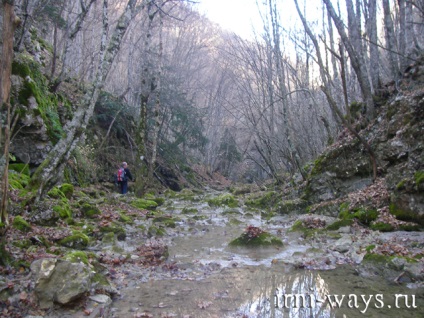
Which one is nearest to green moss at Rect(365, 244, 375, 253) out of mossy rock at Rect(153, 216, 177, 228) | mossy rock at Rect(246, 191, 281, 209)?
mossy rock at Rect(153, 216, 177, 228)

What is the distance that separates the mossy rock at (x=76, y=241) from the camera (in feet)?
18.7

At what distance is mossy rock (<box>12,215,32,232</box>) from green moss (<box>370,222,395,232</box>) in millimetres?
6570

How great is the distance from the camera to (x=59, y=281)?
388cm

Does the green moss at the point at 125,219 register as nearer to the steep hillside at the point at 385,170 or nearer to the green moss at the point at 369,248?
the steep hillside at the point at 385,170

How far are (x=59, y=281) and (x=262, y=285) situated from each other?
8.78 feet

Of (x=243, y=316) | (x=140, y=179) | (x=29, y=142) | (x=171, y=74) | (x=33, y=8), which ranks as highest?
(x=171, y=74)

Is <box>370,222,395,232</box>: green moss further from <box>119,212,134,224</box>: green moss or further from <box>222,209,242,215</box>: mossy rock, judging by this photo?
<box>222,209,242,215</box>: mossy rock

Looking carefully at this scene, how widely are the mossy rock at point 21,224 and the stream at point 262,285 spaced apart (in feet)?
5.51

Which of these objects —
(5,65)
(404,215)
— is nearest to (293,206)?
(404,215)

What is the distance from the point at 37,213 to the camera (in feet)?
20.4

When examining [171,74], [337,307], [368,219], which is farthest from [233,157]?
[337,307]

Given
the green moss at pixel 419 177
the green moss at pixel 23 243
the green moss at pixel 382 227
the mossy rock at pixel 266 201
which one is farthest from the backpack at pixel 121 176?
the green moss at pixel 419 177

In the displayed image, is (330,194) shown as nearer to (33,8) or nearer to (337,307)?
(337,307)

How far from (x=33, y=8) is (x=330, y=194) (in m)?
11.6
